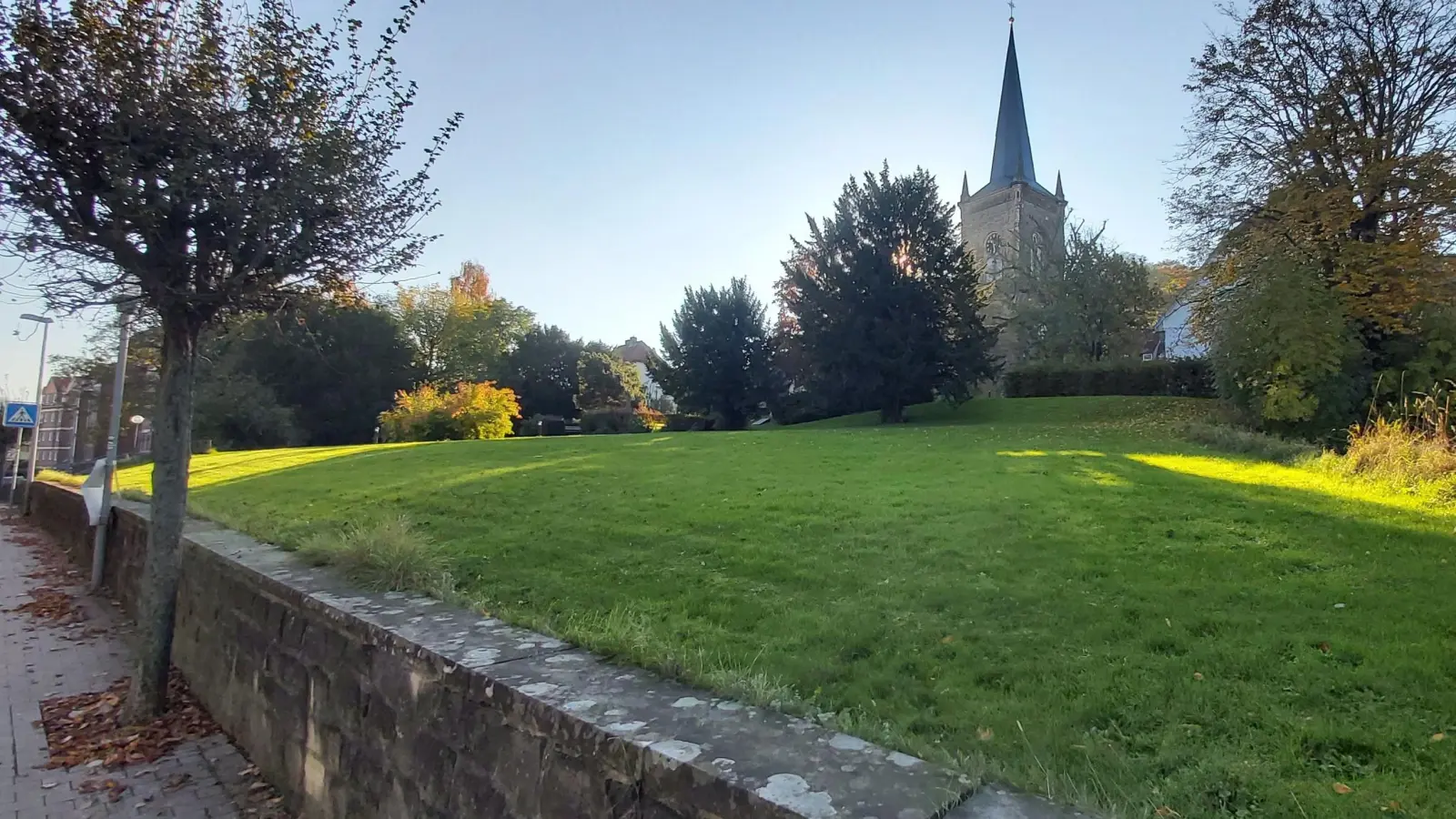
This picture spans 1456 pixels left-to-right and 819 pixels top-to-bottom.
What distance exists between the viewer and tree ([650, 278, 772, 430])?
3344cm

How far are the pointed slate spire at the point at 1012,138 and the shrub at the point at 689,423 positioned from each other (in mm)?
25768

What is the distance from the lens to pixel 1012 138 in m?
47.2

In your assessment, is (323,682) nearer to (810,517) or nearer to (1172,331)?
(810,517)

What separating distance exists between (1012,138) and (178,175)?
163 feet

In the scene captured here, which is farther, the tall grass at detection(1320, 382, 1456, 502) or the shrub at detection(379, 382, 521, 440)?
the shrub at detection(379, 382, 521, 440)

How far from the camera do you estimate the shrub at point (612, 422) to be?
115ft

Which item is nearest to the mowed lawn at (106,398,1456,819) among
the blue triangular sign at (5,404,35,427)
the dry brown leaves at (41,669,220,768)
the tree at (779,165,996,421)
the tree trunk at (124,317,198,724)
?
the tree trunk at (124,317,198,724)

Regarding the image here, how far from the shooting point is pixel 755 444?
15.2 meters

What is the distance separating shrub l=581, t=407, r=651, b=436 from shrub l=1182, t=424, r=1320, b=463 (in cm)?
2390

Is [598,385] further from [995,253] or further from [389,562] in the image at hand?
[389,562]

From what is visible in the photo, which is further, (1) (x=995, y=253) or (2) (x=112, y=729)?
(1) (x=995, y=253)

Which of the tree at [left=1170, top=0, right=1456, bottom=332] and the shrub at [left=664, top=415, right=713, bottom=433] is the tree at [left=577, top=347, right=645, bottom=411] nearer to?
the shrub at [left=664, top=415, right=713, bottom=433]

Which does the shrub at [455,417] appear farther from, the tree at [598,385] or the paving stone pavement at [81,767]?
the paving stone pavement at [81,767]

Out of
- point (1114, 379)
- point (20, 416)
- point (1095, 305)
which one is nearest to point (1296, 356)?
point (1114, 379)
